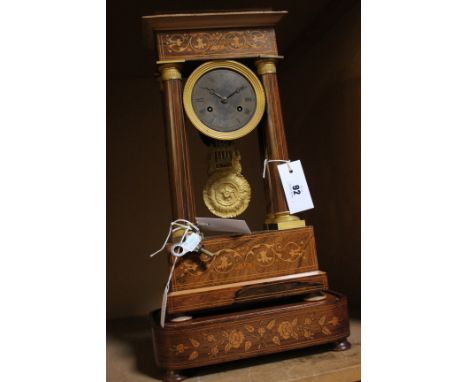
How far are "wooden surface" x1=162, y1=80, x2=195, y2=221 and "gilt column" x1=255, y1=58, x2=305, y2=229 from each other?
197mm

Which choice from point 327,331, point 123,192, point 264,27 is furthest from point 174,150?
point 123,192

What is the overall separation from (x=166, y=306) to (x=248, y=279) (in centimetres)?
19

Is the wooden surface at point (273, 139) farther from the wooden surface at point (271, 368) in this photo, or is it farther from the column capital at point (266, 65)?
the wooden surface at point (271, 368)

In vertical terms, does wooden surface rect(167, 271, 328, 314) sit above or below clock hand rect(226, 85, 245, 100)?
below

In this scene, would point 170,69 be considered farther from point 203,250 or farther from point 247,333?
point 247,333

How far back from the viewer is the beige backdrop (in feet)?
4.73

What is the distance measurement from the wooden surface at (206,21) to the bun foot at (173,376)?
0.77 metres

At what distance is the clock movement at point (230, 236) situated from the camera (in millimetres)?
995

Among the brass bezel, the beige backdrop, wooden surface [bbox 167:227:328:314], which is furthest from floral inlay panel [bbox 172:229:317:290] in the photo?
the beige backdrop

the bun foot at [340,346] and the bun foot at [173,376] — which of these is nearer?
the bun foot at [173,376]

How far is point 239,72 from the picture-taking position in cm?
113

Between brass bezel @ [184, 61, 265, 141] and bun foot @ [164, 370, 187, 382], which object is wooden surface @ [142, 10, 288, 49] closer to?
brass bezel @ [184, 61, 265, 141]

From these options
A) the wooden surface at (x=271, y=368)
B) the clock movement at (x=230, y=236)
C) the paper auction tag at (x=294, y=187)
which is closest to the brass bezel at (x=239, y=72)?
the clock movement at (x=230, y=236)

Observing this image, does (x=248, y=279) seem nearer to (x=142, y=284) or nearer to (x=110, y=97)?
(x=142, y=284)
